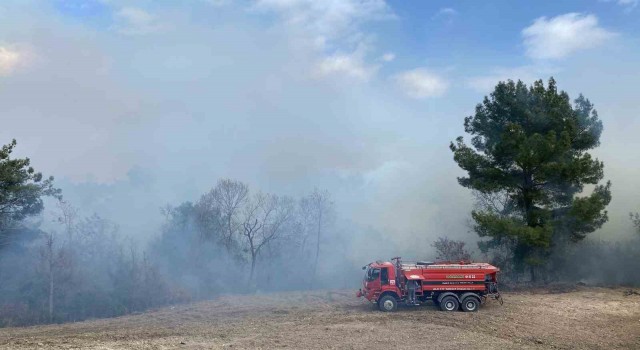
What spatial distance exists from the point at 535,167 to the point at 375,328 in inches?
706

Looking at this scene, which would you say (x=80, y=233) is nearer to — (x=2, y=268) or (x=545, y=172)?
(x=2, y=268)

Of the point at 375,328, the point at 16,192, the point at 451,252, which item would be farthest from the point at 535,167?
the point at 16,192

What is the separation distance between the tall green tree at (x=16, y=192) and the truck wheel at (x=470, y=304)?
3012 centimetres

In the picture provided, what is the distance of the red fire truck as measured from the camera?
86.5 feet

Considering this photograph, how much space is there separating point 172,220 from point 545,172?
1853 inches

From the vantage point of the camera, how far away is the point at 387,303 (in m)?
26.7

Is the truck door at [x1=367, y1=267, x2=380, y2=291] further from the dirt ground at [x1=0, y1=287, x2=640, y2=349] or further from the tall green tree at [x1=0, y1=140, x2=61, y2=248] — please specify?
the tall green tree at [x1=0, y1=140, x2=61, y2=248]

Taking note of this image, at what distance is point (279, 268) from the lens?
65562mm

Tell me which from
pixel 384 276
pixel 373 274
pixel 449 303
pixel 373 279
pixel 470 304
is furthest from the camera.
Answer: pixel 373 274

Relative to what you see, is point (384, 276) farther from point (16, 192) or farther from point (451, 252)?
point (16, 192)

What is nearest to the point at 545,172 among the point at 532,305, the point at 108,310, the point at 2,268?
the point at 532,305

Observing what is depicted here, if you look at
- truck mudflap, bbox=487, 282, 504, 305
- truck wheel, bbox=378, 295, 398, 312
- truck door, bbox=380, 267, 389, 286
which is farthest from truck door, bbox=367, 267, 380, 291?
truck mudflap, bbox=487, 282, 504, 305

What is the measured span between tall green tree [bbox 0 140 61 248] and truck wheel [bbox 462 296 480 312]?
30.1 m

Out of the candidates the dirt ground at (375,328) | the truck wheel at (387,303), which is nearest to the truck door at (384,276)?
the truck wheel at (387,303)
